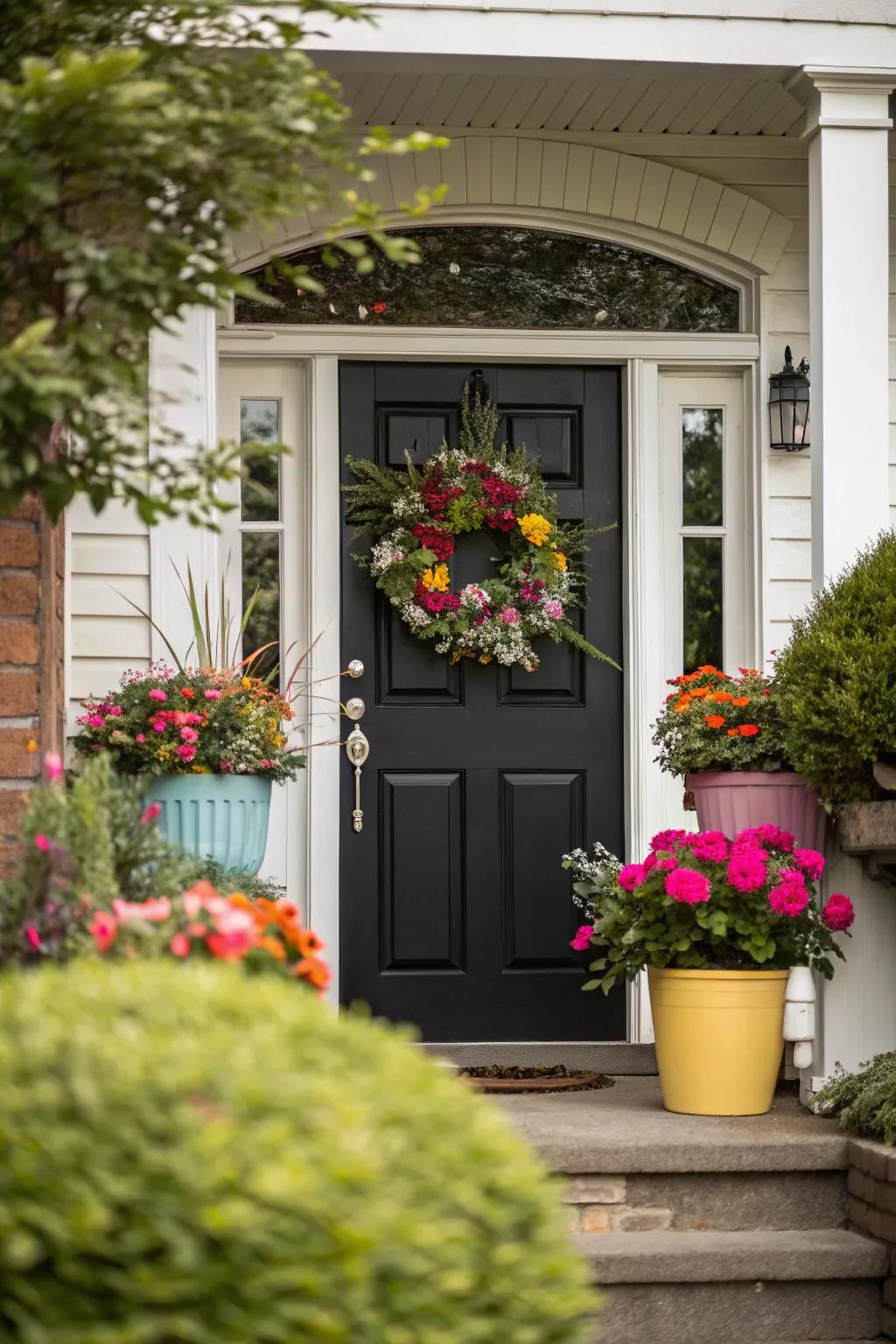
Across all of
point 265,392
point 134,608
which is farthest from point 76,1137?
point 265,392

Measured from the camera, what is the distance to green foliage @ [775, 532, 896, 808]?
11.5ft

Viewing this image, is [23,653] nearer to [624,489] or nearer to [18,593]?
[18,593]

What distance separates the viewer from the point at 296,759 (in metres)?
3.95

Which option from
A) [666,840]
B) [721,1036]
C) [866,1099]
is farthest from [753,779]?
[866,1099]

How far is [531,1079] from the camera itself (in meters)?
4.41

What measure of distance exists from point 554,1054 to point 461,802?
836 millimetres

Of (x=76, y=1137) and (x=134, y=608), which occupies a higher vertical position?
(x=134, y=608)

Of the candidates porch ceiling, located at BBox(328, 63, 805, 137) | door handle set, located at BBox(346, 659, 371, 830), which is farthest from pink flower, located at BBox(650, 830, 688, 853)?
porch ceiling, located at BBox(328, 63, 805, 137)

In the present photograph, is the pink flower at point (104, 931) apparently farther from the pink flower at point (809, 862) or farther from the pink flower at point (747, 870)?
the pink flower at point (809, 862)

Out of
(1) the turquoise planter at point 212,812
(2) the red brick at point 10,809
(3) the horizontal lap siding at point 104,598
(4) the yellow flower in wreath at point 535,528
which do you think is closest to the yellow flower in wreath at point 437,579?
(4) the yellow flower in wreath at point 535,528

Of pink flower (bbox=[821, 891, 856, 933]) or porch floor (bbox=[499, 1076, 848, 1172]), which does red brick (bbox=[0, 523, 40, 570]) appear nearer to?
porch floor (bbox=[499, 1076, 848, 1172])

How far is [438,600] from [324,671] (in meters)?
0.42

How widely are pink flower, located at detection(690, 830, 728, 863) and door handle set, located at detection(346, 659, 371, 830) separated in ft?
4.58

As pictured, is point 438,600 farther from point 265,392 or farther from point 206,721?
point 206,721
